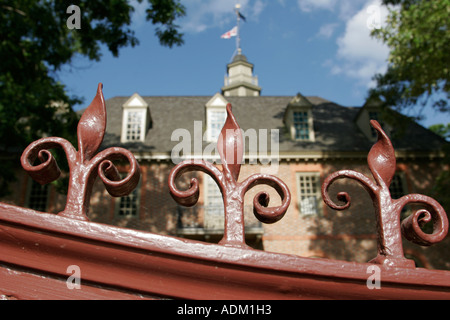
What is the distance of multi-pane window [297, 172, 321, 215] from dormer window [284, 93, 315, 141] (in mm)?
2505

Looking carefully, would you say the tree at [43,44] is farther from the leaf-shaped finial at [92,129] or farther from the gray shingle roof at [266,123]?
the leaf-shaped finial at [92,129]

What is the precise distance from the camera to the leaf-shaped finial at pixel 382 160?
4.78ft

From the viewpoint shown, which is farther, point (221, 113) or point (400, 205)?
point (221, 113)

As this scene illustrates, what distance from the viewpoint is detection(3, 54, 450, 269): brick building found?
16.0 meters

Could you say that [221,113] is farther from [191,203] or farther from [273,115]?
[191,203]

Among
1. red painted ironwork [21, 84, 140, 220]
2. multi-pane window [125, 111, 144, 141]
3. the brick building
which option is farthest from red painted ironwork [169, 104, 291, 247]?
multi-pane window [125, 111, 144, 141]

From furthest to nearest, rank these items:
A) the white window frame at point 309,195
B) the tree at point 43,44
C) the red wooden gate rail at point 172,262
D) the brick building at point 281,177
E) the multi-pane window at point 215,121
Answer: the multi-pane window at point 215,121, the white window frame at point 309,195, the brick building at point 281,177, the tree at point 43,44, the red wooden gate rail at point 172,262

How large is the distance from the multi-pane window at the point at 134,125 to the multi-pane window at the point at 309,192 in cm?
862

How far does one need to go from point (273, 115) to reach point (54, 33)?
13175 millimetres

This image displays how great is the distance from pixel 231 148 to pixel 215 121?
60.0 feet

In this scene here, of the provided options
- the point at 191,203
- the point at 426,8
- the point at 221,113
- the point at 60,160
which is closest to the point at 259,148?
the point at 221,113

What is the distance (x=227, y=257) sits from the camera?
1.27 meters

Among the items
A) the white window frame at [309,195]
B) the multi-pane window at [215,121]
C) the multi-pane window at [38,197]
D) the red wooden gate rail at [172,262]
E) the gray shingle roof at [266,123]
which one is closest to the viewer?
the red wooden gate rail at [172,262]

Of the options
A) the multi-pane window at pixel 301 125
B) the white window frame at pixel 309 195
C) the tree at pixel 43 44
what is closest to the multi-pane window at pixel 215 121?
the multi-pane window at pixel 301 125
